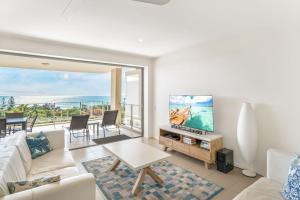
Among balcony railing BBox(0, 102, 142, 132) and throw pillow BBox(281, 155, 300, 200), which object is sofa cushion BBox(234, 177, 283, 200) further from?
balcony railing BBox(0, 102, 142, 132)

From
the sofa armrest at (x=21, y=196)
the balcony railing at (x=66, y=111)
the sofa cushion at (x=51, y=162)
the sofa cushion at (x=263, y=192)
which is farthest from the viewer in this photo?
the balcony railing at (x=66, y=111)

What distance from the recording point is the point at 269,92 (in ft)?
8.34

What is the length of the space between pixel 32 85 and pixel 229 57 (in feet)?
28.2

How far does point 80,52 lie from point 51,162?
2.51 meters

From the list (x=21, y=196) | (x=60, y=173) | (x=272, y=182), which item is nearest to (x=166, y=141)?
(x=272, y=182)

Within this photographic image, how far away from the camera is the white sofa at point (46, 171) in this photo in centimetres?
121

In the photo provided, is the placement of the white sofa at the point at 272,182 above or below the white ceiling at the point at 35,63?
below

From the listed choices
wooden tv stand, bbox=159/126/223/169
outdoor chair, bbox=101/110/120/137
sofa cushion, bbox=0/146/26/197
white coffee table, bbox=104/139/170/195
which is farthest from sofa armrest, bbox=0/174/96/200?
outdoor chair, bbox=101/110/120/137

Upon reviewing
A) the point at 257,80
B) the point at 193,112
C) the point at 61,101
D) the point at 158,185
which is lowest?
the point at 158,185

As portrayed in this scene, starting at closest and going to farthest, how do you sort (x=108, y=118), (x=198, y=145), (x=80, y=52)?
1. (x=198, y=145)
2. (x=80, y=52)
3. (x=108, y=118)

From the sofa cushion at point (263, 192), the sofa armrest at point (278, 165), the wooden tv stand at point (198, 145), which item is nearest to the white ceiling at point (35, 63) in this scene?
the wooden tv stand at point (198, 145)

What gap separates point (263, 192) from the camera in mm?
1576

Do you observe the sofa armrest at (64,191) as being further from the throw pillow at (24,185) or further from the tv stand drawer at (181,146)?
the tv stand drawer at (181,146)

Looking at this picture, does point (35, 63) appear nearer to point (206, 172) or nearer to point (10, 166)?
point (10, 166)
